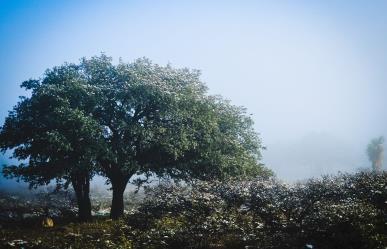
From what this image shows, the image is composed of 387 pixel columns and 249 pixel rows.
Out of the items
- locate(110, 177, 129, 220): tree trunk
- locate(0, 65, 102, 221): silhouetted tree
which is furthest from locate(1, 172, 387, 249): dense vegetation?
locate(110, 177, 129, 220): tree trunk

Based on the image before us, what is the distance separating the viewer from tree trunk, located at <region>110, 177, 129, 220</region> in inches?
1093

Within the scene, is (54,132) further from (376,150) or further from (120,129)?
(376,150)

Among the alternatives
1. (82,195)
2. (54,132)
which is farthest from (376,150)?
(54,132)

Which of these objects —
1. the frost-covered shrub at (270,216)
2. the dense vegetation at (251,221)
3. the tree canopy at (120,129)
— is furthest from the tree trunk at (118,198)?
the frost-covered shrub at (270,216)

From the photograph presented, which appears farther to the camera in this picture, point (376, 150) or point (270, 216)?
point (376, 150)

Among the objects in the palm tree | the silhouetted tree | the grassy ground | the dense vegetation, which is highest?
the palm tree

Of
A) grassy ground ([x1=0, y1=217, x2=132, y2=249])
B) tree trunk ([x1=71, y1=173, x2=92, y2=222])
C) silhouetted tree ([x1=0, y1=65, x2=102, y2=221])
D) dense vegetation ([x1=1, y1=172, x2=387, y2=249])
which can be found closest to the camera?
dense vegetation ([x1=1, y1=172, x2=387, y2=249])

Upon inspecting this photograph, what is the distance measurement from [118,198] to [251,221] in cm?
1231

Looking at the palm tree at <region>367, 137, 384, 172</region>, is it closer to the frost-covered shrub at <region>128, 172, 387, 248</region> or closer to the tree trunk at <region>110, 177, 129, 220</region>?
the frost-covered shrub at <region>128, 172, 387, 248</region>

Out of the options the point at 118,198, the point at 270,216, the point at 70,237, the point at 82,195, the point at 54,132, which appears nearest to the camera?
the point at 270,216

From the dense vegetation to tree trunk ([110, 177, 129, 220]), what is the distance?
600 cm

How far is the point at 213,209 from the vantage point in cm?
1869

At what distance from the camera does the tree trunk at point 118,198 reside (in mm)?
27750

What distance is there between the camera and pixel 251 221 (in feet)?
66.3
